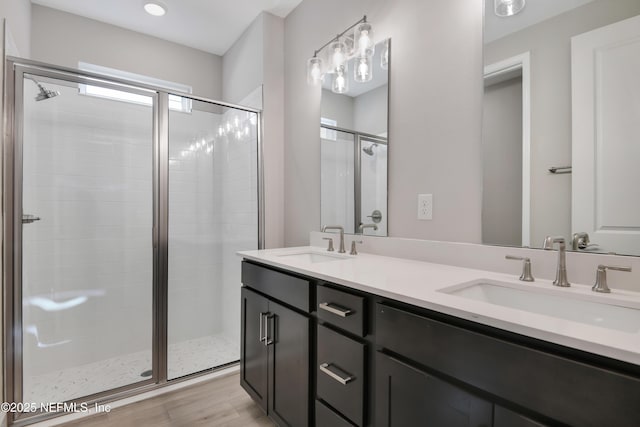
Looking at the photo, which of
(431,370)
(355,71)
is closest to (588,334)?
(431,370)

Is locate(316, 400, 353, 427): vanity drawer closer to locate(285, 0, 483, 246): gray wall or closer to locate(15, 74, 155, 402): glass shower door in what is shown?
locate(285, 0, 483, 246): gray wall

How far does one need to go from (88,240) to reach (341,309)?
6.89 ft

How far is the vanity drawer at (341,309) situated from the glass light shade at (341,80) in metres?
1.31

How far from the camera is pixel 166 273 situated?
2182 mm

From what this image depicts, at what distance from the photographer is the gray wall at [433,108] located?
134cm

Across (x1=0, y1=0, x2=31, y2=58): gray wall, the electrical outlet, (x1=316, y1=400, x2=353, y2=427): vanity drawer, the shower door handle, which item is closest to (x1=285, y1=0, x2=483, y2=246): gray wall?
the electrical outlet

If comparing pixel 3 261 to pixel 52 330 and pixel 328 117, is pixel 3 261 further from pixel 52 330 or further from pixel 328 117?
pixel 328 117

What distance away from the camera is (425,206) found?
4.95 feet

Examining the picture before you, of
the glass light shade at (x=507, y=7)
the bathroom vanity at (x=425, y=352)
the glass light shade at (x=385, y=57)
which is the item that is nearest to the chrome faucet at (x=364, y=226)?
the bathroom vanity at (x=425, y=352)

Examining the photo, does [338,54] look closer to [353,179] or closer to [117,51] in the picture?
[353,179]

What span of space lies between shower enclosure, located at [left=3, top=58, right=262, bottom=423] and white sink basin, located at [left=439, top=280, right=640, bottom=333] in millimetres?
1777

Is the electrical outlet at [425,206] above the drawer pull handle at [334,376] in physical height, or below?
above

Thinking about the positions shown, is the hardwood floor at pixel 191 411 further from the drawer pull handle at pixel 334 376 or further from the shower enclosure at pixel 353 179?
the shower enclosure at pixel 353 179

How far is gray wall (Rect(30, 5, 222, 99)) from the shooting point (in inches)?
95.4
